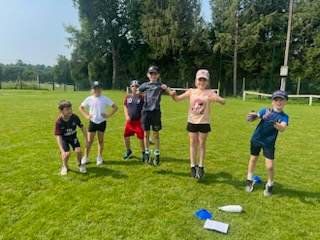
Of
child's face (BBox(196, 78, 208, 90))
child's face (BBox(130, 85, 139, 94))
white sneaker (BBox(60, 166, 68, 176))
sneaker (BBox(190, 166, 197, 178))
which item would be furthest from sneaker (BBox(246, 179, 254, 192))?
white sneaker (BBox(60, 166, 68, 176))

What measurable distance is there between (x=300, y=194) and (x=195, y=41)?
3693 centimetres

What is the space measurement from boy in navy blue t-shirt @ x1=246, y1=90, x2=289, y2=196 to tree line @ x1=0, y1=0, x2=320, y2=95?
3245cm

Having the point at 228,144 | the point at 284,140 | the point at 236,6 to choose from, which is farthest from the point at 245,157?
the point at 236,6

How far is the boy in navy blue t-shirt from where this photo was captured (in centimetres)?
558

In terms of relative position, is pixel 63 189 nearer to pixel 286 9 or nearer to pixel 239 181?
pixel 239 181

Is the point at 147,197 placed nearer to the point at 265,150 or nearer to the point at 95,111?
the point at 265,150

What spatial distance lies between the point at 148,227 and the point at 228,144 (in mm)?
5687

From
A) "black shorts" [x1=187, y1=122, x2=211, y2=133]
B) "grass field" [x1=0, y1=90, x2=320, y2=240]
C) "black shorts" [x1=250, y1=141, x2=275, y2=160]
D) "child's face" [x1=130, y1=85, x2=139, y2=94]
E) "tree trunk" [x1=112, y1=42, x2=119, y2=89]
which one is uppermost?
"tree trunk" [x1=112, y1=42, x2=119, y2=89]

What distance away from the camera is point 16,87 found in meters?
48.8

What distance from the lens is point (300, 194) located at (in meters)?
5.93

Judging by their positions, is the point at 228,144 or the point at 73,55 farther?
the point at 73,55

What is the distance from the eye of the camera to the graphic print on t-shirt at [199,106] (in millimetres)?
6133

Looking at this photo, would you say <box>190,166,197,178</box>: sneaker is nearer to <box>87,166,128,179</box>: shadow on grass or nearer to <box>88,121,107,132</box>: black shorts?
<box>87,166,128,179</box>: shadow on grass

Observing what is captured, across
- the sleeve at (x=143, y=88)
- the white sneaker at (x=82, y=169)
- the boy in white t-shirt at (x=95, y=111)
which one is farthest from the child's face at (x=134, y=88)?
the white sneaker at (x=82, y=169)
